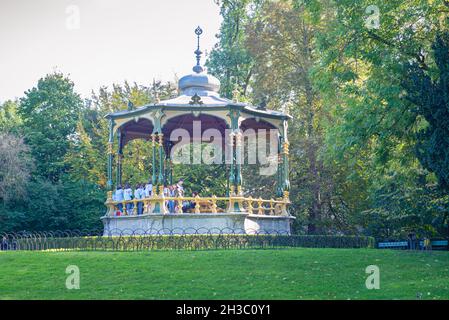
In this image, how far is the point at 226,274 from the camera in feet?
56.6

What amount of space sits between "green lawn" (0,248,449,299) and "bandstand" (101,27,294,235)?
18.7 ft

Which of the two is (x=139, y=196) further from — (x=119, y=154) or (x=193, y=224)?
(x=193, y=224)

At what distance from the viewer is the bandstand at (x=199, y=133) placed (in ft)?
88.9

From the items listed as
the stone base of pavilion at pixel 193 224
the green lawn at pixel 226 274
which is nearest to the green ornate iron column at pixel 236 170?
the stone base of pavilion at pixel 193 224

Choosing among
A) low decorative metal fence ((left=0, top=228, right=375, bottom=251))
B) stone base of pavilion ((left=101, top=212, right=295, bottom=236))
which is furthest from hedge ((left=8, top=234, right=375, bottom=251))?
stone base of pavilion ((left=101, top=212, right=295, bottom=236))

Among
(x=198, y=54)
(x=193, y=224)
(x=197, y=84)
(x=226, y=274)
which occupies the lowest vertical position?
(x=226, y=274)

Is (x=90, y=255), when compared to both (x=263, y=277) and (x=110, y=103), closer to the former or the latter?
(x=263, y=277)

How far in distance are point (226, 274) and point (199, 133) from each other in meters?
17.6

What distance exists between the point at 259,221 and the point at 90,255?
9.75 meters

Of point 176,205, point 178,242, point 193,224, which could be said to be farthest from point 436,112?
point 176,205

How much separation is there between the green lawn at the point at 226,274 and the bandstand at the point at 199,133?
5.71 meters

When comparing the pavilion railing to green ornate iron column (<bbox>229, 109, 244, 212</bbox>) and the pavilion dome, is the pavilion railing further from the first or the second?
the pavilion dome

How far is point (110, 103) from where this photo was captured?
157 feet
